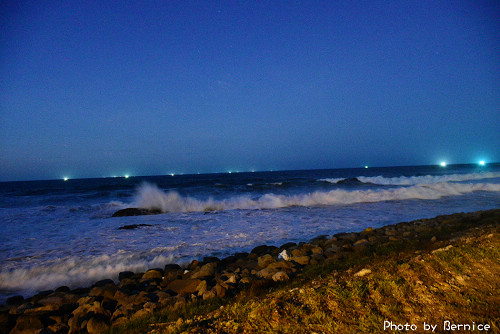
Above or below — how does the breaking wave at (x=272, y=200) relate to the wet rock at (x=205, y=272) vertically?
below

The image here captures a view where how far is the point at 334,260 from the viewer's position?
5.44 meters

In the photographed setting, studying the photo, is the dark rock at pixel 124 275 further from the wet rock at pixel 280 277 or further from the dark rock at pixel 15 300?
the wet rock at pixel 280 277

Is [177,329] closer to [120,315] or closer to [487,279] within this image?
[120,315]

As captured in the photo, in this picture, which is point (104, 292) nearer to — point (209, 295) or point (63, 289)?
point (63, 289)

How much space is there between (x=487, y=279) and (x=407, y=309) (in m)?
1.50

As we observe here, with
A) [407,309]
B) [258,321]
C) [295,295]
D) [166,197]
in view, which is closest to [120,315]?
[258,321]

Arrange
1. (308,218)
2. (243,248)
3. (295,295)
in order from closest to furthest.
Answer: (295,295) → (243,248) → (308,218)

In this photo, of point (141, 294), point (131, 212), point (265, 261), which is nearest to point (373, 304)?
point (265, 261)

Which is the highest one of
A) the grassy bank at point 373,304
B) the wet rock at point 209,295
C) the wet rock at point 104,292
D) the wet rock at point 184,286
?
the grassy bank at point 373,304

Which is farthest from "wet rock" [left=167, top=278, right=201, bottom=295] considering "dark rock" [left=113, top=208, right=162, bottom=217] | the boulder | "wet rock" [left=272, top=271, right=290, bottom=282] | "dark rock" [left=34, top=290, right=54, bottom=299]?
"dark rock" [left=113, top=208, right=162, bottom=217]

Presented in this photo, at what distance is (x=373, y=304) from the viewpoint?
2.86 metres

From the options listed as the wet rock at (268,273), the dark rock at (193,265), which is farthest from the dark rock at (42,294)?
the wet rock at (268,273)

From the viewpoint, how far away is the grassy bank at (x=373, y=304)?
257cm

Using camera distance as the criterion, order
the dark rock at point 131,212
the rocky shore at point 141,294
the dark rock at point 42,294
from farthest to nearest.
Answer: the dark rock at point 131,212, the dark rock at point 42,294, the rocky shore at point 141,294
